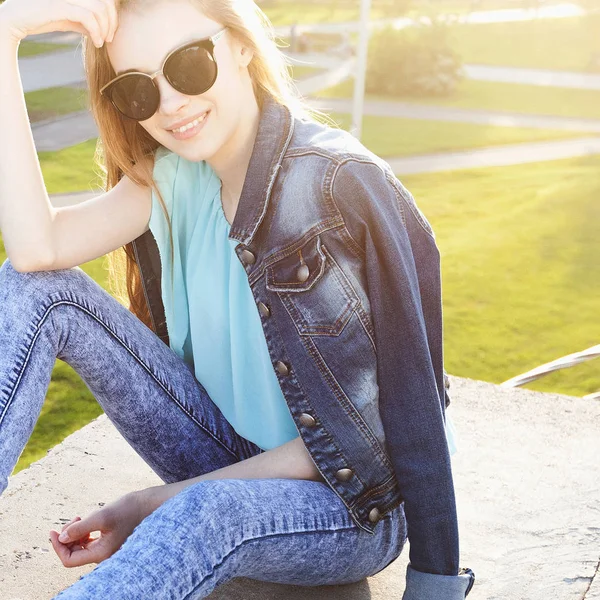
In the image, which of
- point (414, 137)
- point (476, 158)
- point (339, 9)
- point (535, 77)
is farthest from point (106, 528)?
point (339, 9)

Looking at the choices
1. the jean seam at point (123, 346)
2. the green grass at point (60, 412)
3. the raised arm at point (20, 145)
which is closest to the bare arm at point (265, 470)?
the jean seam at point (123, 346)

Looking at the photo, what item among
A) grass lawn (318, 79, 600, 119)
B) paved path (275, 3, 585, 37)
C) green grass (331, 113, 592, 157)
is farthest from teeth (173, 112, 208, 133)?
paved path (275, 3, 585, 37)

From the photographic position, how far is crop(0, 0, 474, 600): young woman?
1857mm

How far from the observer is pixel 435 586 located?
1862mm

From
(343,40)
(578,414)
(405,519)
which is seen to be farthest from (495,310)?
(343,40)

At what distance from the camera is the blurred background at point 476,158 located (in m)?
4.91

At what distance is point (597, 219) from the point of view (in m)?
7.40

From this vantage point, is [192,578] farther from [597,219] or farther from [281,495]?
[597,219]

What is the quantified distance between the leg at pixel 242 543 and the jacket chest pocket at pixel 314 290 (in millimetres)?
352

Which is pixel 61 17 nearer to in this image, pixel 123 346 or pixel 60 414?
pixel 123 346

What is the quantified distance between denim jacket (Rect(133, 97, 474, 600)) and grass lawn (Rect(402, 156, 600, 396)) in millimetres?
2559

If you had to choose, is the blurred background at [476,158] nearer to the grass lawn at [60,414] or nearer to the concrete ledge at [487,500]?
the grass lawn at [60,414]

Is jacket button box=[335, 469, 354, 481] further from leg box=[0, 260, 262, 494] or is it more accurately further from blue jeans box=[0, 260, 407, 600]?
leg box=[0, 260, 262, 494]

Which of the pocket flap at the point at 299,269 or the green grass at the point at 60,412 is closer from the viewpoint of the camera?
the pocket flap at the point at 299,269
